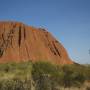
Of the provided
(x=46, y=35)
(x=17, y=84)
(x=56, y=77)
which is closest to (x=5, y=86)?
(x=17, y=84)

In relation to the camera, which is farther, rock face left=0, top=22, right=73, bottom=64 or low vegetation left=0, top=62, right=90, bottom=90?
rock face left=0, top=22, right=73, bottom=64

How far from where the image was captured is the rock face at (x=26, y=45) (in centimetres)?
7725

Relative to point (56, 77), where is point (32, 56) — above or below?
above

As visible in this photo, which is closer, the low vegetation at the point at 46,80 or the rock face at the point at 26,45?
the low vegetation at the point at 46,80

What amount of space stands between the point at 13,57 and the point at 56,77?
4931 centimetres

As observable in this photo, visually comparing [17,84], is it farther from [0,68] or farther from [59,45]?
[59,45]

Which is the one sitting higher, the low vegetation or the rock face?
the rock face

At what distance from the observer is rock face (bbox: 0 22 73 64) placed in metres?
77.2

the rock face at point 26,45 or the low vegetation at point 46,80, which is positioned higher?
the rock face at point 26,45

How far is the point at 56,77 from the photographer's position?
27688 millimetres

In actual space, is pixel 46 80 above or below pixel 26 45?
below

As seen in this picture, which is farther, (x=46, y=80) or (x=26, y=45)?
(x=26, y=45)

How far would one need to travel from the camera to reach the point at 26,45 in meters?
81.3

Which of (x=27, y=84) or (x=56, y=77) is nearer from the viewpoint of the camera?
(x=27, y=84)
